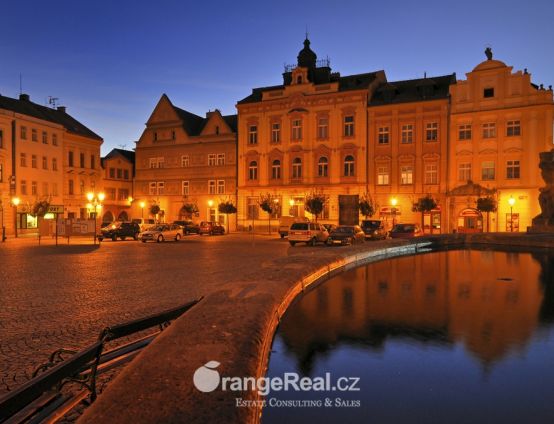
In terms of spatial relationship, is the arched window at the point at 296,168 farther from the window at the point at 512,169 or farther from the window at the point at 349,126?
the window at the point at 512,169

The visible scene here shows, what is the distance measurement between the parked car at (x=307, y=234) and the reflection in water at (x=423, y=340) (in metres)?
16.8

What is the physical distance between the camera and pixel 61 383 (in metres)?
4.75

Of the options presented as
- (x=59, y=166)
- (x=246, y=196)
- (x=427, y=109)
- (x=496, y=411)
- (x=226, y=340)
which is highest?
(x=427, y=109)

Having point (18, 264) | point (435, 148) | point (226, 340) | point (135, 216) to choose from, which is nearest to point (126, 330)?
point (226, 340)

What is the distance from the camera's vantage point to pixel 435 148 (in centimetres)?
4647

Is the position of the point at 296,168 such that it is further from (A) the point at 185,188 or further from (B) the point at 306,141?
(A) the point at 185,188

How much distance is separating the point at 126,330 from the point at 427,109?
152 feet

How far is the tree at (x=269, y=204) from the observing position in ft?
167

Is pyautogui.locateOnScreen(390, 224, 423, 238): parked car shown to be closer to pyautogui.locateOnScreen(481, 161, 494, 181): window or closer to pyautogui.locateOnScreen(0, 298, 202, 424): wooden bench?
pyautogui.locateOnScreen(481, 161, 494, 181): window

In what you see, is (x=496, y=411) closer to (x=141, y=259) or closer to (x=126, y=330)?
(x=126, y=330)

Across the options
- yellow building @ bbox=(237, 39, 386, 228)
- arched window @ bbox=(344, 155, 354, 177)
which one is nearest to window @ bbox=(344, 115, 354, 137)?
yellow building @ bbox=(237, 39, 386, 228)

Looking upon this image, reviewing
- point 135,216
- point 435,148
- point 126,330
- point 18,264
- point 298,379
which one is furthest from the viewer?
point 135,216

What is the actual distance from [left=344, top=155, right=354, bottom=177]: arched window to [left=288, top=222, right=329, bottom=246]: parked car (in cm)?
1971

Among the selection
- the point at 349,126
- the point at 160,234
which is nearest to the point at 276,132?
the point at 349,126
